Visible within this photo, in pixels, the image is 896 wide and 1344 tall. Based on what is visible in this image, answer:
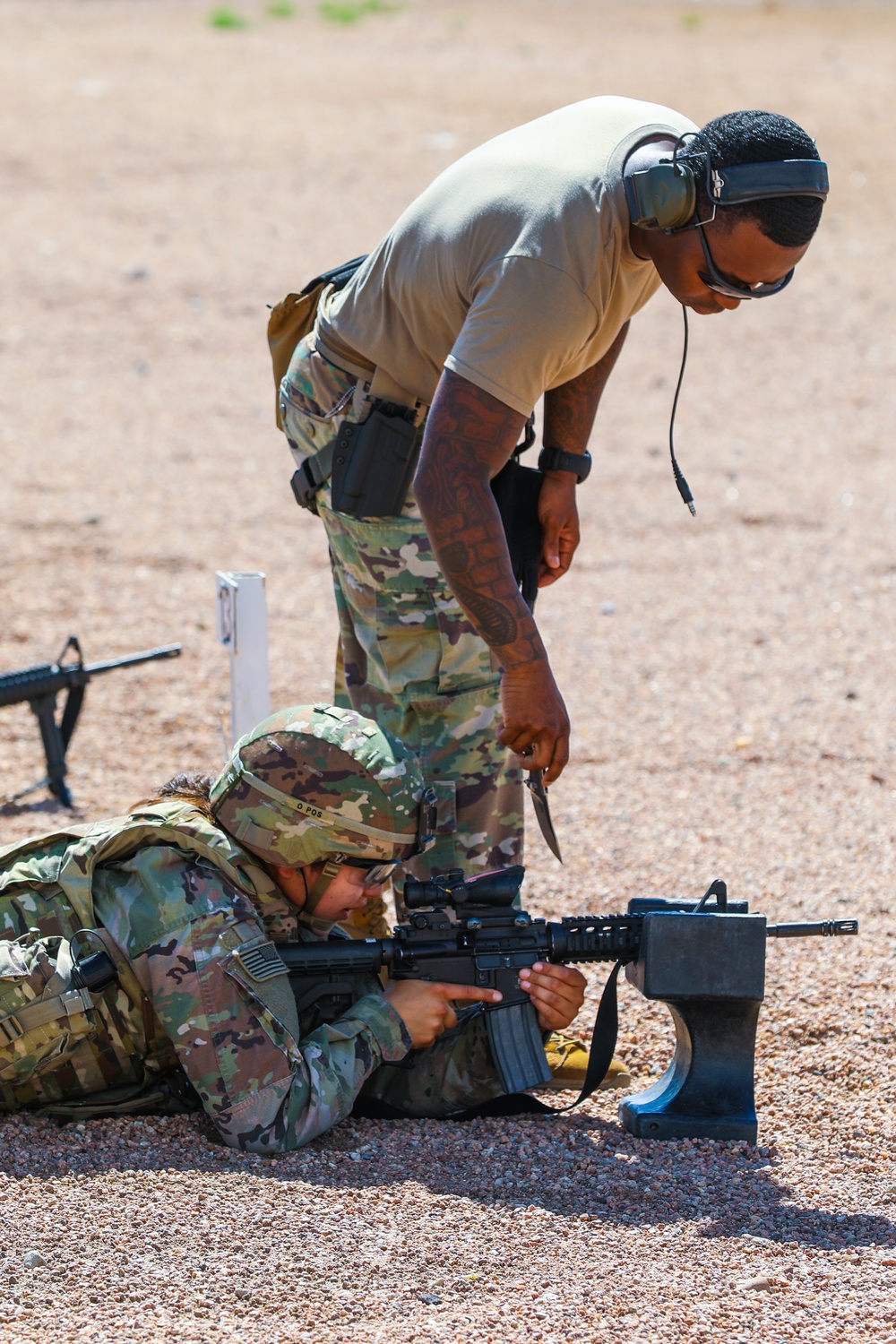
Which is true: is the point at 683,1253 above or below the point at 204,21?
below

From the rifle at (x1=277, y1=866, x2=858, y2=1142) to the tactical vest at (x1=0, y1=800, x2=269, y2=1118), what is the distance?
32 cm

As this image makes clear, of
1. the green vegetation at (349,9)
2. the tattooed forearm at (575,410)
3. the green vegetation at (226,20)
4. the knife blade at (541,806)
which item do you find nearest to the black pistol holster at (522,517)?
the tattooed forearm at (575,410)

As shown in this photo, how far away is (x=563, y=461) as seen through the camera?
3.96 m

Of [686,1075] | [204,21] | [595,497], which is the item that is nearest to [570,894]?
[686,1075]

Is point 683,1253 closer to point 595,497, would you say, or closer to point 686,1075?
point 686,1075

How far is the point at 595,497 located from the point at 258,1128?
18.8ft

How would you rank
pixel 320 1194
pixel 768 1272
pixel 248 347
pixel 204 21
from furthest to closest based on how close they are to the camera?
pixel 204 21, pixel 248 347, pixel 320 1194, pixel 768 1272

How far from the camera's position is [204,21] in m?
20.2

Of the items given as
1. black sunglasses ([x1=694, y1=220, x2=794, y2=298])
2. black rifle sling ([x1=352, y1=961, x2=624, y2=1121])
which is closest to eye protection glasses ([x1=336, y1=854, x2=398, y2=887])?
black rifle sling ([x1=352, y1=961, x2=624, y2=1121])

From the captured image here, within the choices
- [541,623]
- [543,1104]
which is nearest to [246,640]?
[543,1104]

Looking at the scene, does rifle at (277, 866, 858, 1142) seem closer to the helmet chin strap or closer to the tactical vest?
the helmet chin strap

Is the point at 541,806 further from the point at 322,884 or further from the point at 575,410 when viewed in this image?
the point at 575,410

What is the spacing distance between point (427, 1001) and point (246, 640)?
1.48 metres

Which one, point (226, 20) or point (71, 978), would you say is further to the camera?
point (226, 20)
